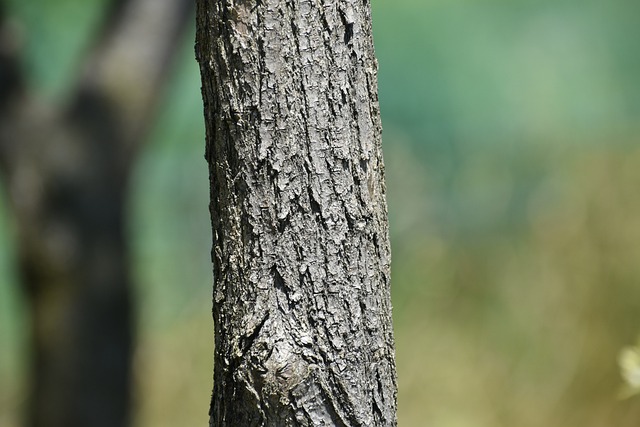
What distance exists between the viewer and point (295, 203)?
0.95 metres

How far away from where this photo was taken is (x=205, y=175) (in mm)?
5070
